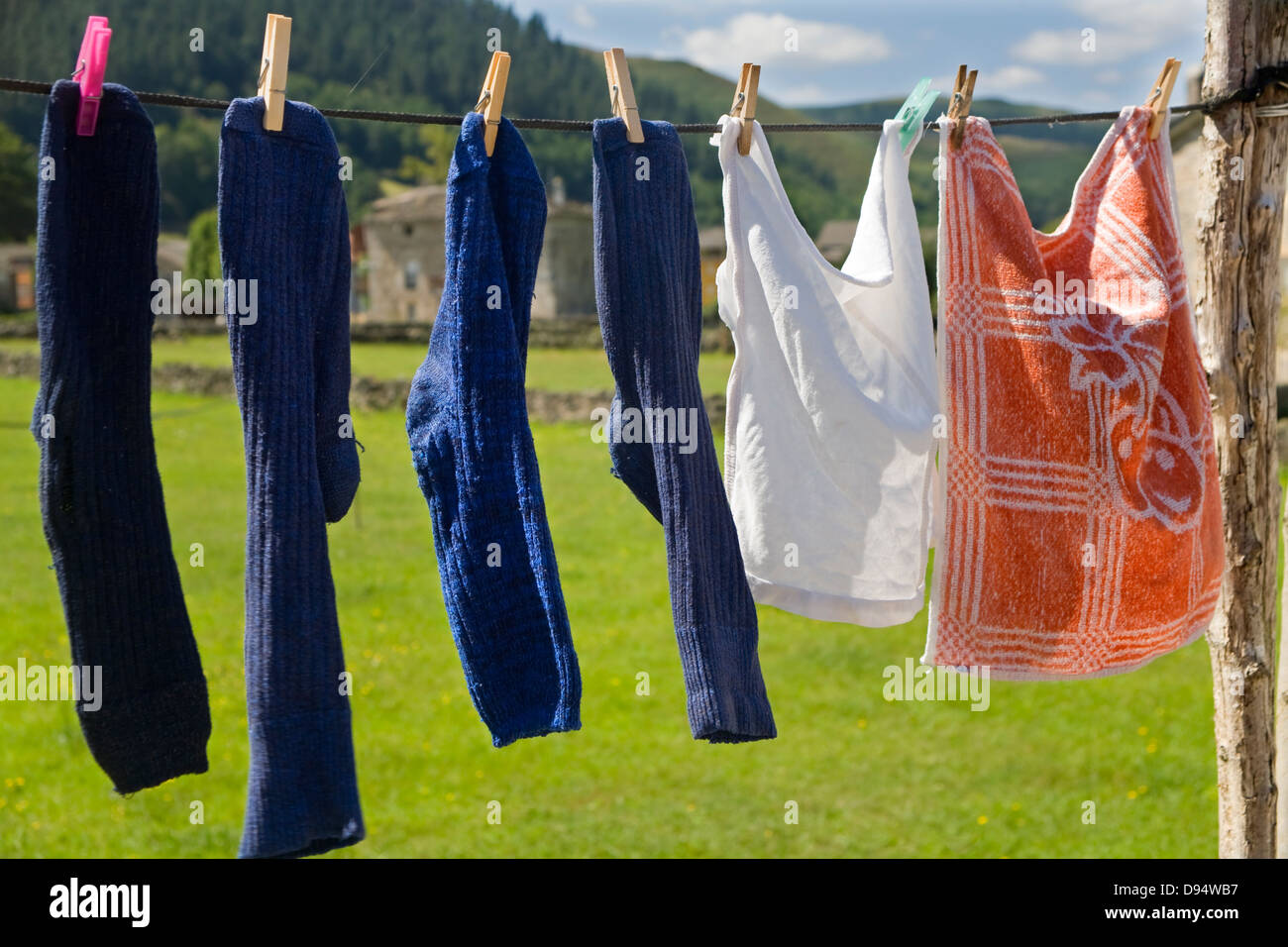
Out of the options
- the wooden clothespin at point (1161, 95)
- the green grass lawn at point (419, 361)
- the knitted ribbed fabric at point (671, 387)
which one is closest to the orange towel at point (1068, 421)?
the wooden clothespin at point (1161, 95)

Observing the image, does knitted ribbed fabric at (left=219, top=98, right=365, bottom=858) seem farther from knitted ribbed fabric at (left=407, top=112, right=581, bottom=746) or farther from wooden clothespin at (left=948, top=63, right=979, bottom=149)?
wooden clothespin at (left=948, top=63, right=979, bottom=149)

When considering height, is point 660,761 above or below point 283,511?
below

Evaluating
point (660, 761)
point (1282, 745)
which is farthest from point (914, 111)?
point (660, 761)

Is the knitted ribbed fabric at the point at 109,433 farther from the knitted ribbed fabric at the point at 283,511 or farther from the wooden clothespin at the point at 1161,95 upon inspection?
the wooden clothespin at the point at 1161,95

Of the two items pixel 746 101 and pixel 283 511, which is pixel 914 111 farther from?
pixel 283 511

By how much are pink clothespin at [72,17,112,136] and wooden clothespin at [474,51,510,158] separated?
22.5 inches

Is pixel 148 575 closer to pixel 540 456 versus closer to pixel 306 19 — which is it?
pixel 540 456

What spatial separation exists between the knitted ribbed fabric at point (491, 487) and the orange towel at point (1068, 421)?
879 mm

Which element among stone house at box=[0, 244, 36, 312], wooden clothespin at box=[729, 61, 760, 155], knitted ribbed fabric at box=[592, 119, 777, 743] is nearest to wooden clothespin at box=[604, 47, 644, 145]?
knitted ribbed fabric at box=[592, 119, 777, 743]

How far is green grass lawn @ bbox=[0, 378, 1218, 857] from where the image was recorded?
225 inches

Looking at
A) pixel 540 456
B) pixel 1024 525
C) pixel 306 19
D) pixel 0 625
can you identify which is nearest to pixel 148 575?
pixel 1024 525

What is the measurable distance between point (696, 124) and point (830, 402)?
23.9 inches

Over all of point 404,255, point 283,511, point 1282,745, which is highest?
point 404,255

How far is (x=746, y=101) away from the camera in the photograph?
2133 millimetres
